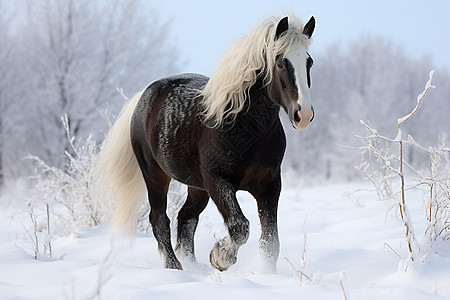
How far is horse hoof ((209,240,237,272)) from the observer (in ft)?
9.56

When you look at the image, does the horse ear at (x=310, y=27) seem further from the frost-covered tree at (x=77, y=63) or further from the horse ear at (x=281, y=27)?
the frost-covered tree at (x=77, y=63)

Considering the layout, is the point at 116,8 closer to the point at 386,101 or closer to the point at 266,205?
the point at 266,205

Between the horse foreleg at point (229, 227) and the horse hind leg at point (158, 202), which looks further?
the horse hind leg at point (158, 202)

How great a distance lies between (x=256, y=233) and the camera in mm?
5262

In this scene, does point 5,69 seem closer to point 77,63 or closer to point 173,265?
point 77,63

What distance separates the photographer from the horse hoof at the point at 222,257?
291 cm

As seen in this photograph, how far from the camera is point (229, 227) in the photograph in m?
2.92

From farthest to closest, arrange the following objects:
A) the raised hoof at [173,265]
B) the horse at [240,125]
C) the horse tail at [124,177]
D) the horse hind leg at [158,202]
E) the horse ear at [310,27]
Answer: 1. the horse tail at [124,177]
2. the horse hind leg at [158,202]
3. the raised hoof at [173,265]
4. the horse ear at [310,27]
5. the horse at [240,125]

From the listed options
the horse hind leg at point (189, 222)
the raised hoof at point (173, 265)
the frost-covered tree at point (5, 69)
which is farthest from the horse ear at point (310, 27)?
the frost-covered tree at point (5, 69)

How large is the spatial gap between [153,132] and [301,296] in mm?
2009

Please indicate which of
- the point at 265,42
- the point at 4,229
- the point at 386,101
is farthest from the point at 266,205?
the point at 386,101

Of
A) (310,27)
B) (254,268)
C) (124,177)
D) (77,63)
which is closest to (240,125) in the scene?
(310,27)

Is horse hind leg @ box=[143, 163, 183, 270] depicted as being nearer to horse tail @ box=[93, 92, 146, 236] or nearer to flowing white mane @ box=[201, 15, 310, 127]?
horse tail @ box=[93, 92, 146, 236]

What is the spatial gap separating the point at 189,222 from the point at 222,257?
0.98m
